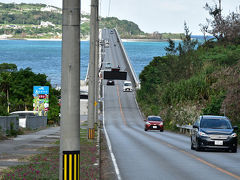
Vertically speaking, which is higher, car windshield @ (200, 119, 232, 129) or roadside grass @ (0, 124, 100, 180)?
car windshield @ (200, 119, 232, 129)

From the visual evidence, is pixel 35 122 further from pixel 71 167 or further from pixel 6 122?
pixel 71 167

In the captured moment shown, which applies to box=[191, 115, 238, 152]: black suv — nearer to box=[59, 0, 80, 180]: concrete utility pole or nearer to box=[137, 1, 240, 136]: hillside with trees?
box=[137, 1, 240, 136]: hillside with trees

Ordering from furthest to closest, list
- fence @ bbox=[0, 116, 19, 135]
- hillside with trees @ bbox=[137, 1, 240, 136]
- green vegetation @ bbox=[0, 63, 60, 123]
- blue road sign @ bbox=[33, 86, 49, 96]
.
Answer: green vegetation @ bbox=[0, 63, 60, 123]
blue road sign @ bbox=[33, 86, 49, 96]
hillside with trees @ bbox=[137, 1, 240, 136]
fence @ bbox=[0, 116, 19, 135]

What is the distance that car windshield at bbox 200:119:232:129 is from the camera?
26438 millimetres

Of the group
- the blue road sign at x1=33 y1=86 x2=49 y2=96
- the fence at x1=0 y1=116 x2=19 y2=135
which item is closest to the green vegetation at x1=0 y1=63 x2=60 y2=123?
the blue road sign at x1=33 y1=86 x2=49 y2=96

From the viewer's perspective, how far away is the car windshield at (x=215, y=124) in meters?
26.4

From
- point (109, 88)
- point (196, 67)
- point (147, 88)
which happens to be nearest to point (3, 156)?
point (196, 67)

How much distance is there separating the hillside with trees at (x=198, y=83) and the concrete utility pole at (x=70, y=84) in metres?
25.3

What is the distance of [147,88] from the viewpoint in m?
112

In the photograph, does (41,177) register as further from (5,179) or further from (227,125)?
(227,125)

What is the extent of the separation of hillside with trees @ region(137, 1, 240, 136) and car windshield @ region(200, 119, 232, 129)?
6.72 meters

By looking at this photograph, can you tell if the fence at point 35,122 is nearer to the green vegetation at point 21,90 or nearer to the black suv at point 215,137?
the black suv at point 215,137

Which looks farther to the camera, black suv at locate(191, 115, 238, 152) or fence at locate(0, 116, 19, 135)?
fence at locate(0, 116, 19, 135)

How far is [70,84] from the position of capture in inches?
355
